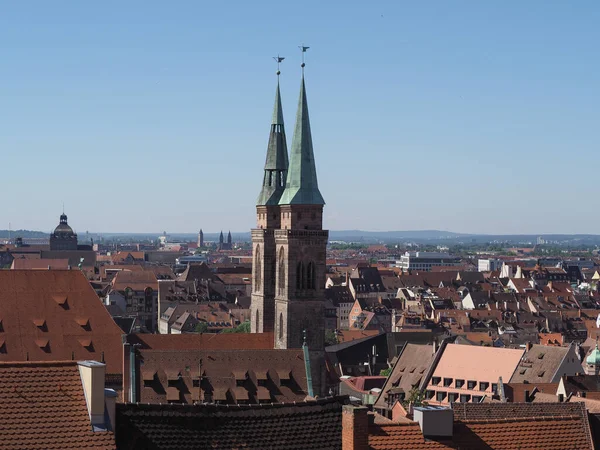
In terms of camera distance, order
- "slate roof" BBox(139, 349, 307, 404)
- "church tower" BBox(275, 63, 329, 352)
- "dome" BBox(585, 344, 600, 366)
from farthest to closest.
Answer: "dome" BBox(585, 344, 600, 366)
"church tower" BBox(275, 63, 329, 352)
"slate roof" BBox(139, 349, 307, 404)

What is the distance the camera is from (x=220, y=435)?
98.9 ft

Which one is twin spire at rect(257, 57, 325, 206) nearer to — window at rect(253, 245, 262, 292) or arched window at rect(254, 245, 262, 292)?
arched window at rect(254, 245, 262, 292)

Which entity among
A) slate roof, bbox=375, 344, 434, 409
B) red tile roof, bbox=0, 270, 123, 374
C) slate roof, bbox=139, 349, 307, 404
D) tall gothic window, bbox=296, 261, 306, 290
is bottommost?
slate roof, bbox=375, 344, 434, 409

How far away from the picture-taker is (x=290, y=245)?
9625 centimetres

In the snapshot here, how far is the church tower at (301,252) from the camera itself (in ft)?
306

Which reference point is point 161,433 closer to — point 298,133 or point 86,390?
point 86,390

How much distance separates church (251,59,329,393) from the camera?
93.8 metres

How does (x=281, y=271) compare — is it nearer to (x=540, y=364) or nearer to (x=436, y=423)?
(x=540, y=364)

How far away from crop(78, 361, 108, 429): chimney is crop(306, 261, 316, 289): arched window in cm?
6670

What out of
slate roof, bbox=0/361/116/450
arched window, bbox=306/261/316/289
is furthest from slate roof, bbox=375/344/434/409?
slate roof, bbox=0/361/116/450

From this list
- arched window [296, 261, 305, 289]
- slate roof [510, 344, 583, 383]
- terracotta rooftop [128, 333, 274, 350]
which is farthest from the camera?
slate roof [510, 344, 583, 383]

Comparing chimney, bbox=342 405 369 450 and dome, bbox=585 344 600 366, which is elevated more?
chimney, bbox=342 405 369 450

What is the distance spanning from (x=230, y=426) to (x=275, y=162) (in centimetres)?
7369

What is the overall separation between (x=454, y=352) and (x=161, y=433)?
7703cm
